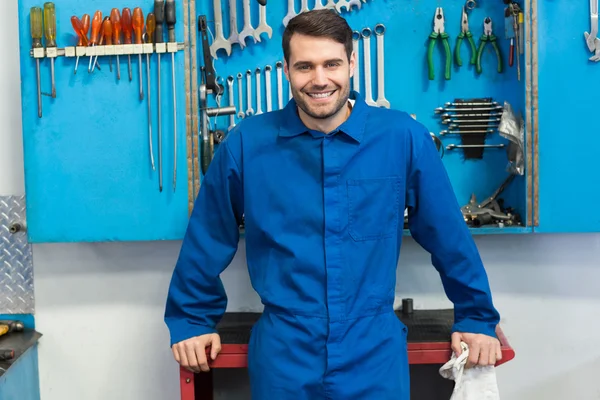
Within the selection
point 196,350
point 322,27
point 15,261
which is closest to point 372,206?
point 322,27

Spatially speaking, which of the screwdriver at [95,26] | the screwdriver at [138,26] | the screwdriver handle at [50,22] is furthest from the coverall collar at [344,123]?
the screwdriver handle at [50,22]

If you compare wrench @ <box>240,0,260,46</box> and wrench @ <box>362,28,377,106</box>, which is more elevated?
wrench @ <box>240,0,260,46</box>

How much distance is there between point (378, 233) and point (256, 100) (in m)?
0.76

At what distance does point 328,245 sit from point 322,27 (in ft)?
1.64

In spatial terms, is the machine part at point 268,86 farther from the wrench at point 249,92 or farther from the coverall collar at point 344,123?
the coverall collar at point 344,123

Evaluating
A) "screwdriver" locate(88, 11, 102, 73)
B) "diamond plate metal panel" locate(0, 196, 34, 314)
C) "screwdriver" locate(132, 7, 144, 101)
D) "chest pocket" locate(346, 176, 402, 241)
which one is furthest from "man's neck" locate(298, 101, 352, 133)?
"diamond plate metal panel" locate(0, 196, 34, 314)

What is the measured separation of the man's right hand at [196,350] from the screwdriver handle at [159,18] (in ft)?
2.81

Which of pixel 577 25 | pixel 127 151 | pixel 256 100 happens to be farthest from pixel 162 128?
pixel 577 25

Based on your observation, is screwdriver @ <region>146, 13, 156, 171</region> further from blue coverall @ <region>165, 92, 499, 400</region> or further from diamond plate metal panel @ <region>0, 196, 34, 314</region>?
diamond plate metal panel @ <region>0, 196, 34, 314</region>

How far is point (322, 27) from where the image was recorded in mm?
1721

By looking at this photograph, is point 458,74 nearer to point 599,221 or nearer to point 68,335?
point 599,221

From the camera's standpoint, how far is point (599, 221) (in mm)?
2195

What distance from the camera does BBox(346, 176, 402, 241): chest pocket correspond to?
178 cm

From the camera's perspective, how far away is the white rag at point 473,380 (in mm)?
1876
